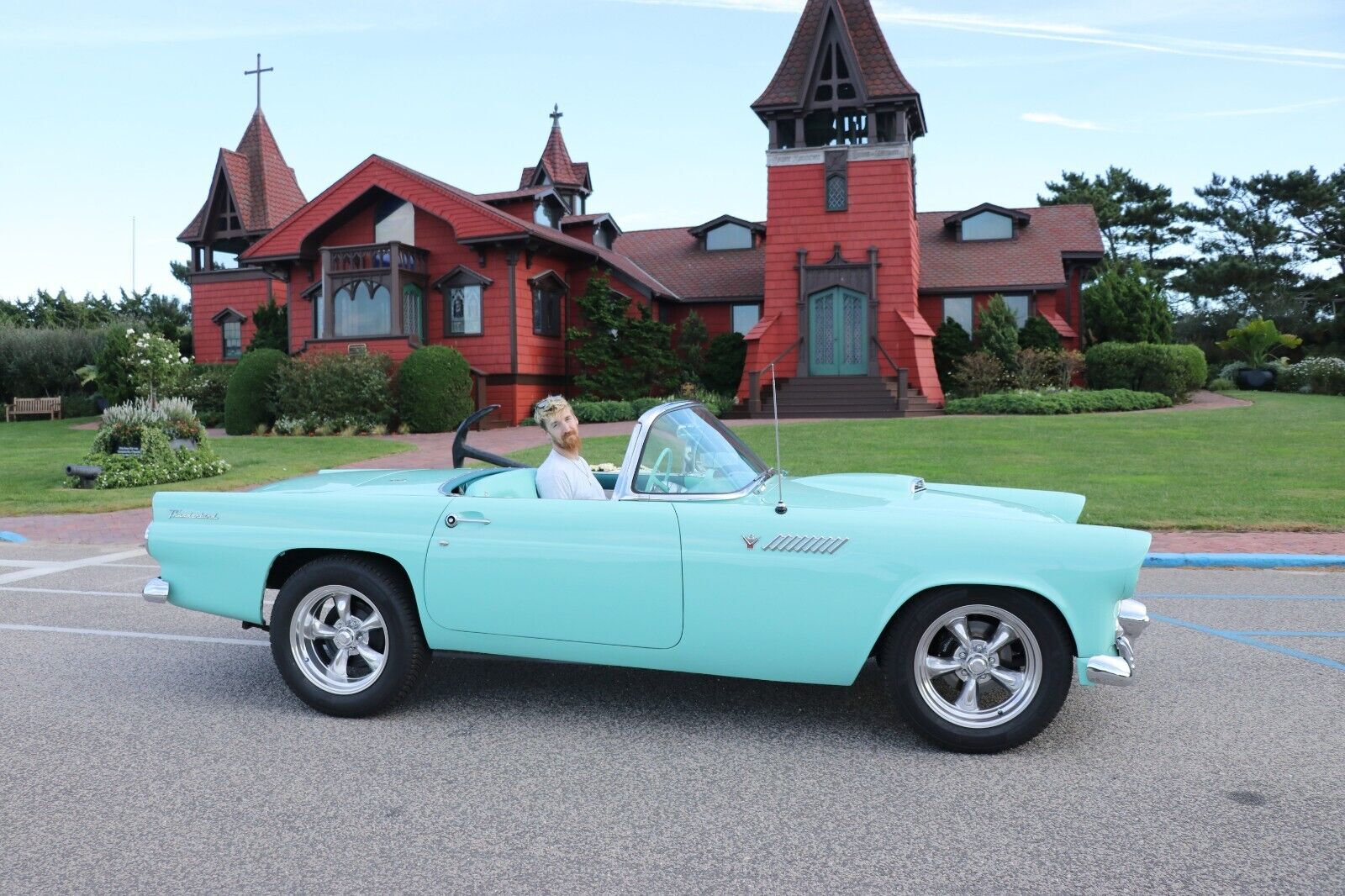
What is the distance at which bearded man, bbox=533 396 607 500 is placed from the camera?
4828 mm

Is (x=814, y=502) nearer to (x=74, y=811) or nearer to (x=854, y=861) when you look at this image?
(x=854, y=861)

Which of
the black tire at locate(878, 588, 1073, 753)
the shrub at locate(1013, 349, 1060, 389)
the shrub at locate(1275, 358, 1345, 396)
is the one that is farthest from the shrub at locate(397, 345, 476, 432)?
the shrub at locate(1275, 358, 1345, 396)

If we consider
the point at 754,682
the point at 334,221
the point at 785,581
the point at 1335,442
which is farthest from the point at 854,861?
the point at 334,221

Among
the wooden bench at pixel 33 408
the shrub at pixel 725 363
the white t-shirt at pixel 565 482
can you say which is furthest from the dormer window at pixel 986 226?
the white t-shirt at pixel 565 482

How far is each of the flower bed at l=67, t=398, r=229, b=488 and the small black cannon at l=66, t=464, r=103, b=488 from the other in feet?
0.23

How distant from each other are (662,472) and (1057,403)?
21.5 m

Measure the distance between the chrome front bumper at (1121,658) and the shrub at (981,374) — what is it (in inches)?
939

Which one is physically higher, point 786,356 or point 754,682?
point 786,356

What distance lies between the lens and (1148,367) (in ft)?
91.2

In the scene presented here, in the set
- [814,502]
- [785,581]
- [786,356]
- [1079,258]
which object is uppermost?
[1079,258]

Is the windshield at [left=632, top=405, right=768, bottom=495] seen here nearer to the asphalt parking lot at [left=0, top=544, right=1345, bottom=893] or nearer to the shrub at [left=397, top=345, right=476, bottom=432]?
the asphalt parking lot at [left=0, top=544, right=1345, bottom=893]

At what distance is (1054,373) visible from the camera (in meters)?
28.3

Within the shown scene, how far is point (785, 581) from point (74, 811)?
103 inches

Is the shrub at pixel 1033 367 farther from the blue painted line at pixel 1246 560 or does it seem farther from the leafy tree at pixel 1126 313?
the blue painted line at pixel 1246 560
